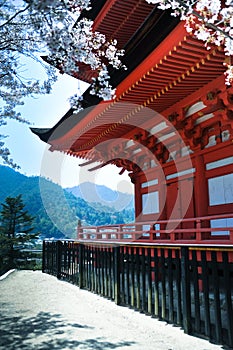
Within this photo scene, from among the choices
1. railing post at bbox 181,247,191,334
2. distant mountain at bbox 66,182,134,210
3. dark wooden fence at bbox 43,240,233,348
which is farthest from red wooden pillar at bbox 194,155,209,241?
distant mountain at bbox 66,182,134,210

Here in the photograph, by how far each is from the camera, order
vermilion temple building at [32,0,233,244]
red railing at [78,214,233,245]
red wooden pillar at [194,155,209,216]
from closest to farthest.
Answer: vermilion temple building at [32,0,233,244]
red railing at [78,214,233,245]
red wooden pillar at [194,155,209,216]

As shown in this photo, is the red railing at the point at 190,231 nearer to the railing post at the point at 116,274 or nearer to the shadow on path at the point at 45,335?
the railing post at the point at 116,274

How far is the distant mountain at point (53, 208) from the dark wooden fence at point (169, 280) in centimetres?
5118

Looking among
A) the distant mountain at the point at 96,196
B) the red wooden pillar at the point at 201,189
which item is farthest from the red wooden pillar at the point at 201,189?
the distant mountain at the point at 96,196

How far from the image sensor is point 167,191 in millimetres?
9492

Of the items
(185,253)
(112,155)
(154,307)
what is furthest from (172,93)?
(112,155)

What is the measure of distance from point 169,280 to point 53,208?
7527 cm

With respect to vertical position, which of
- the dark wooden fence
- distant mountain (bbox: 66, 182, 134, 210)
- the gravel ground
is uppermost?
distant mountain (bbox: 66, 182, 134, 210)

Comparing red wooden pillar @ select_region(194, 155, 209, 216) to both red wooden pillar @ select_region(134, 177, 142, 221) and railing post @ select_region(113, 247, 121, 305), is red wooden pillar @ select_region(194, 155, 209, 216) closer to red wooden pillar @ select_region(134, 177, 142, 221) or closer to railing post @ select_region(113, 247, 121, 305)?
railing post @ select_region(113, 247, 121, 305)

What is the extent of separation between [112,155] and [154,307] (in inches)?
252

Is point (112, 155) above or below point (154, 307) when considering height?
above

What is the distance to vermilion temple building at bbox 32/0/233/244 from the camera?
17.6ft

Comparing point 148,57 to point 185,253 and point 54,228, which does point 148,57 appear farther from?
point 54,228

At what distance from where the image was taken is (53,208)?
7806cm
